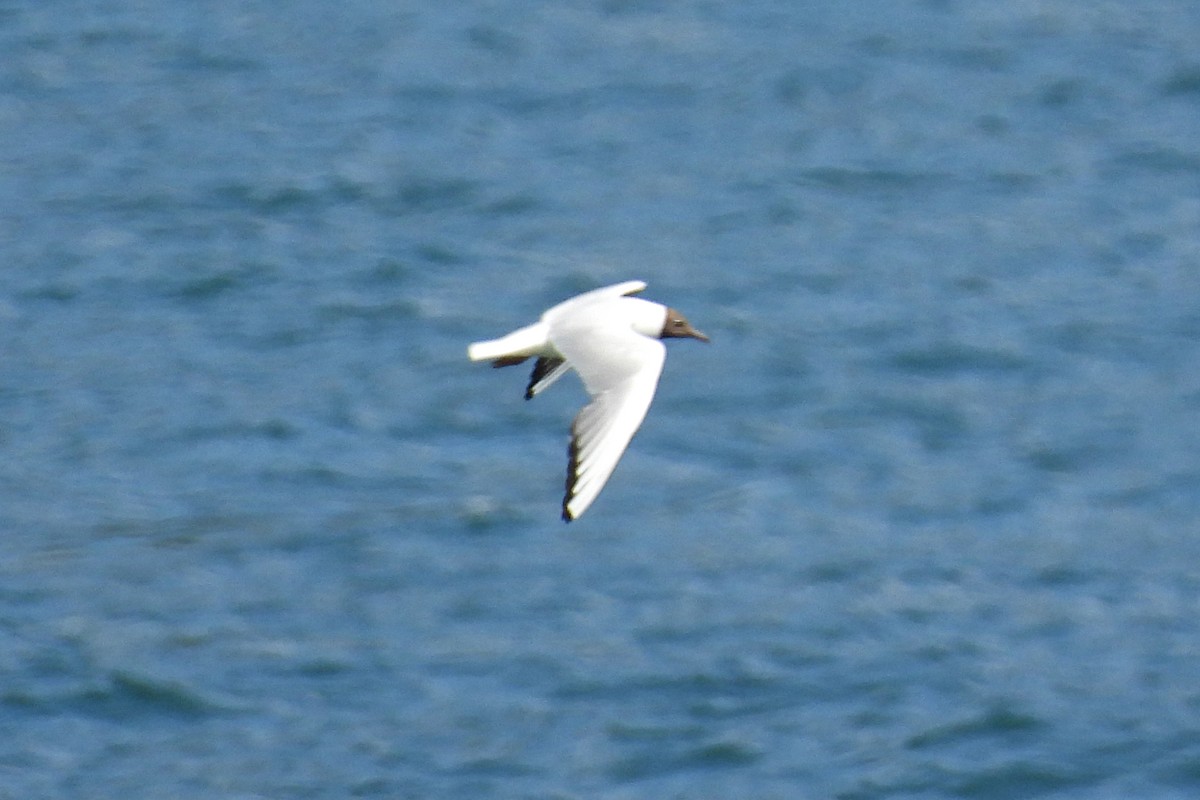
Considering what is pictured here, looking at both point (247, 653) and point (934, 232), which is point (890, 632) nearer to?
point (247, 653)

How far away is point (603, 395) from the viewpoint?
764 centimetres

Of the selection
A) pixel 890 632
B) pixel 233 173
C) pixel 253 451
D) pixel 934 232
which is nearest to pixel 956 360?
pixel 934 232

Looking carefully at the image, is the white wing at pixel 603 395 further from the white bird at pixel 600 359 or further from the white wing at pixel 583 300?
the white wing at pixel 583 300

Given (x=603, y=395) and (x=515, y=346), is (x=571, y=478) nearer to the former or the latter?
(x=603, y=395)

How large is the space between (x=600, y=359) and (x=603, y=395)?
0.80ft

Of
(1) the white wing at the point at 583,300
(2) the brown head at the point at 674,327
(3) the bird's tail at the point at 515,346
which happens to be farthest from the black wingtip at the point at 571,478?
(2) the brown head at the point at 674,327

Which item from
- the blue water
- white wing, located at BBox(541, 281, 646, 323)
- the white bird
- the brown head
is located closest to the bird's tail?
the white bird

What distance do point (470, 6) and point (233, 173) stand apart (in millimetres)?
3068

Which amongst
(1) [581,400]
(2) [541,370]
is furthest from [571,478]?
(1) [581,400]

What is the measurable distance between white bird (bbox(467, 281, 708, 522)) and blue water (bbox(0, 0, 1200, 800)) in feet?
7.98

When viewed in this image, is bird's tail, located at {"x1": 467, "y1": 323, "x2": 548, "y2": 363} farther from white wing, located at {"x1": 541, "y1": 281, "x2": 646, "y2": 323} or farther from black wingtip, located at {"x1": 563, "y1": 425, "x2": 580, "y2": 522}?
black wingtip, located at {"x1": 563, "y1": 425, "x2": 580, "y2": 522}

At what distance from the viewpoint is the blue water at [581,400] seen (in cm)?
1057

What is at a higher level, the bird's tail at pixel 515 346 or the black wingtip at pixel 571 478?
the bird's tail at pixel 515 346

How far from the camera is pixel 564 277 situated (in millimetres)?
13883
